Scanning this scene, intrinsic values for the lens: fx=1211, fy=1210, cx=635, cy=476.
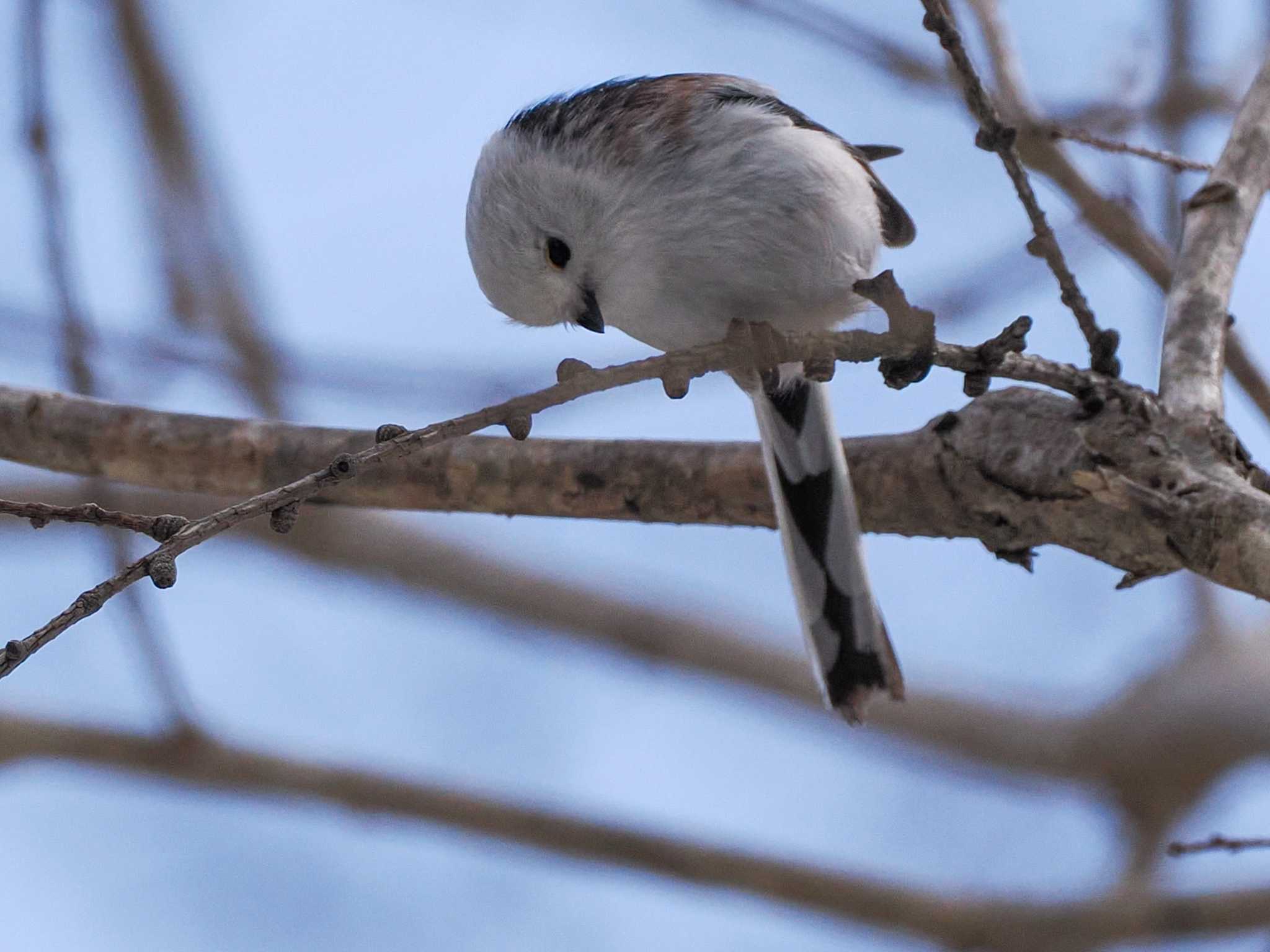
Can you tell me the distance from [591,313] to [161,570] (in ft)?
3.40

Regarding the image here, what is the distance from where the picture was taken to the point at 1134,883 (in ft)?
11.5

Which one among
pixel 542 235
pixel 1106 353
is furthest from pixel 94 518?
pixel 1106 353

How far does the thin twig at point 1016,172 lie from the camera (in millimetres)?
1553

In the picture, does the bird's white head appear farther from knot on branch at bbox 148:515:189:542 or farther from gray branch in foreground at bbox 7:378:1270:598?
knot on branch at bbox 148:515:189:542

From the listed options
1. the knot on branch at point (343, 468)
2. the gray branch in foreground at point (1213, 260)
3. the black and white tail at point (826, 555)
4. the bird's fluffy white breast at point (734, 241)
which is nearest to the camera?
the knot on branch at point (343, 468)

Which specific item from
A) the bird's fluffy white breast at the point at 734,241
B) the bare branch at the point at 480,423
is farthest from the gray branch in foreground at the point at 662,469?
the bare branch at the point at 480,423

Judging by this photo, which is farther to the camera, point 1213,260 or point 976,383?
point 1213,260

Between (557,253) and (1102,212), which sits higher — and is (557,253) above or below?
below

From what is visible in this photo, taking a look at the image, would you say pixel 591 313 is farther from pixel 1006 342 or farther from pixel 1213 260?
pixel 1213 260

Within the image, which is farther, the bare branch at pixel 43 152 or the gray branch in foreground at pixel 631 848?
the gray branch in foreground at pixel 631 848

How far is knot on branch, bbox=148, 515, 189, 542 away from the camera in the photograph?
4.36ft

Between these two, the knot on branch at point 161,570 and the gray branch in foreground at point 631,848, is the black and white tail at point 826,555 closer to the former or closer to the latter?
the gray branch in foreground at point 631,848

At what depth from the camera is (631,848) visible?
329 centimetres

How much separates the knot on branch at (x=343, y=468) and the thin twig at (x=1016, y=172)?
91 centimetres
